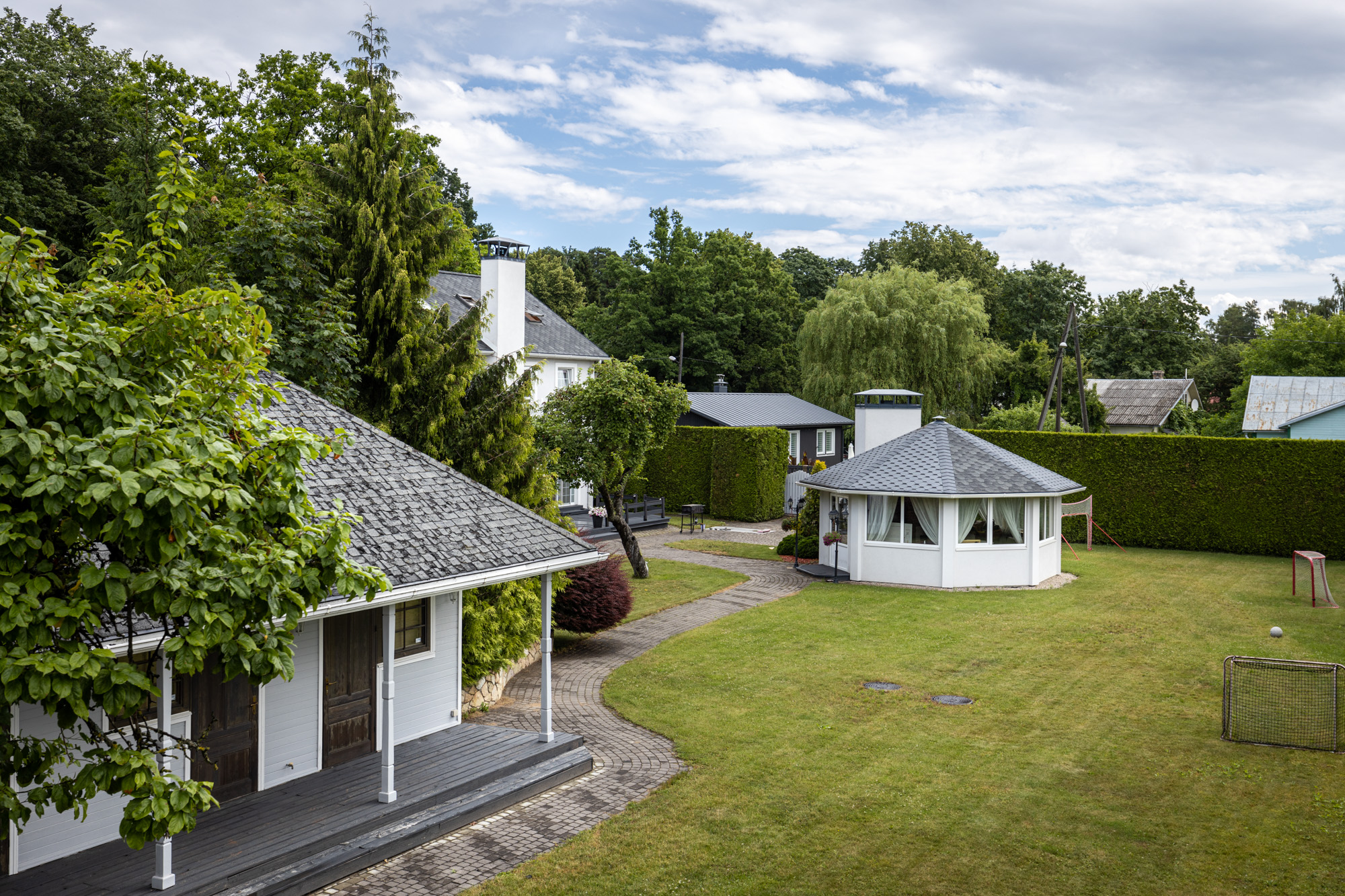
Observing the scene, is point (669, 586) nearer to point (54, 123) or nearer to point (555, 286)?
point (54, 123)

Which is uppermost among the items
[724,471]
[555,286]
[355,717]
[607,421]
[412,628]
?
[555,286]

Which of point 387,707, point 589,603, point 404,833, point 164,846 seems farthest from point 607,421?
point 164,846

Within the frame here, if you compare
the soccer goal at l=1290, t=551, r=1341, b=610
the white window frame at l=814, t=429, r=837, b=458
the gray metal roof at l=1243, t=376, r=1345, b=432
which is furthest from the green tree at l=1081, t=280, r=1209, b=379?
the soccer goal at l=1290, t=551, r=1341, b=610

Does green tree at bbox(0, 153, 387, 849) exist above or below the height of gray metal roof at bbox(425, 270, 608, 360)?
below

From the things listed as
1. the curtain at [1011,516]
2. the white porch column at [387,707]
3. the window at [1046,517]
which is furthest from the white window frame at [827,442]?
the white porch column at [387,707]

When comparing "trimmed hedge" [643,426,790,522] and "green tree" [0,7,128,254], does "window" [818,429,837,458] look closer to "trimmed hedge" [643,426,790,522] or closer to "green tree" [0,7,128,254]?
"trimmed hedge" [643,426,790,522]
